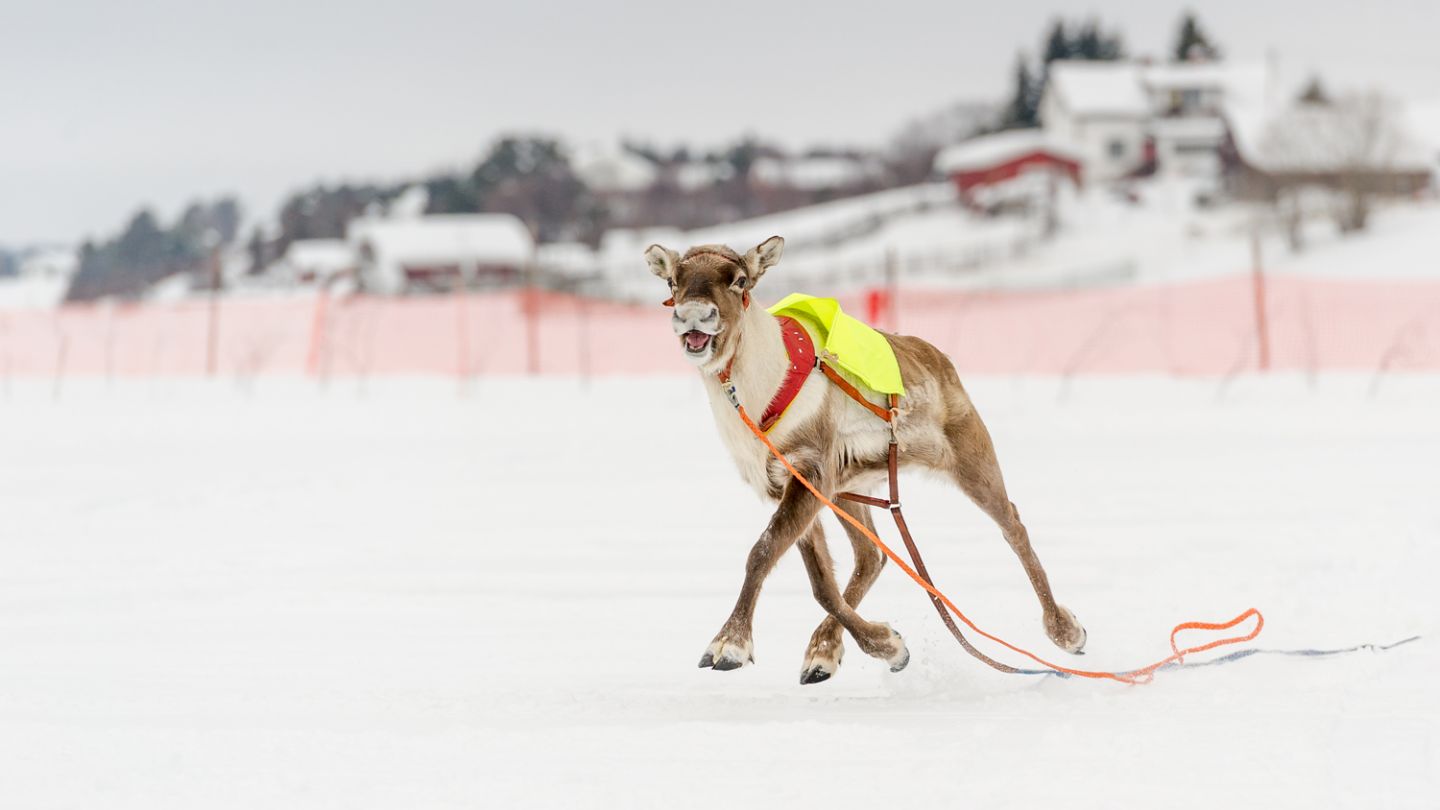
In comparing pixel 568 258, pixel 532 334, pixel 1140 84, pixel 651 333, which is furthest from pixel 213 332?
pixel 1140 84

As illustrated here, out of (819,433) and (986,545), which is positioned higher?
(819,433)

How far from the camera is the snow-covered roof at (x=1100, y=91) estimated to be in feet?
239

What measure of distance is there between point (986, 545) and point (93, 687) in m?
5.07

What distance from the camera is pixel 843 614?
4797 millimetres

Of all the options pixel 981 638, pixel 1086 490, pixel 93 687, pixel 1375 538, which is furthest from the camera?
pixel 1086 490

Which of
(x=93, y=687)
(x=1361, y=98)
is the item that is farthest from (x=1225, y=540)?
(x=1361, y=98)

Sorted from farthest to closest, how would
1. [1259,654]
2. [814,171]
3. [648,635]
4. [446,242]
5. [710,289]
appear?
[814,171] → [446,242] → [648,635] → [1259,654] → [710,289]

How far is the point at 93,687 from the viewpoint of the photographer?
5.20 m

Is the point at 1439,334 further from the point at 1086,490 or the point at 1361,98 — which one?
the point at 1361,98

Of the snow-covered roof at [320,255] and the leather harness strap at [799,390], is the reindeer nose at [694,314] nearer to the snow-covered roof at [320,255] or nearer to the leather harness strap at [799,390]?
the leather harness strap at [799,390]

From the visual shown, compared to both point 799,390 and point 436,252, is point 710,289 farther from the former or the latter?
point 436,252

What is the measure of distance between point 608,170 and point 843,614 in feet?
335

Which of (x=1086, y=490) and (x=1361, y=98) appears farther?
(x=1361, y=98)

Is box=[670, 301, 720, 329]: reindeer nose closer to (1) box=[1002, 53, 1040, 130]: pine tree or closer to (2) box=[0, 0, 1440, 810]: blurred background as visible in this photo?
(2) box=[0, 0, 1440, 810]: blurred background
